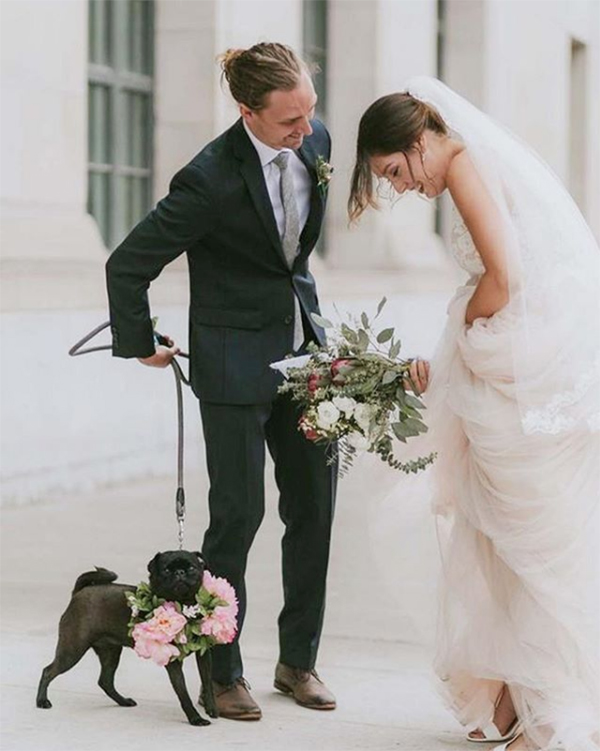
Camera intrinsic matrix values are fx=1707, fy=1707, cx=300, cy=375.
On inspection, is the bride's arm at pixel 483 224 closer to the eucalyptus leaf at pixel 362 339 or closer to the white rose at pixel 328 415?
the eucalyptus leaf at pixel 362 339

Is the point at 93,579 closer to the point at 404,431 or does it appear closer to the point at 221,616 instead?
the point at 221,616

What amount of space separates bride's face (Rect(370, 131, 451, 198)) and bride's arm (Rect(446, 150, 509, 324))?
0.04 m

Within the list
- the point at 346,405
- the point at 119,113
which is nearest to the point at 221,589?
the point at 346,405

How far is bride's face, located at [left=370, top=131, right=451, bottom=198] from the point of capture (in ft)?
15.7

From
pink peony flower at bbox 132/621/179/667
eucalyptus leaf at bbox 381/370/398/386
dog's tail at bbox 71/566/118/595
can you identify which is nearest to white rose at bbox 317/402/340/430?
eucalyptus leaf at bbox 381/370/398/386

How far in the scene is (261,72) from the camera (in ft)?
16.5

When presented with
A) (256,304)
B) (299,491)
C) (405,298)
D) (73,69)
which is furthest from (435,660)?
Result: (405,298)

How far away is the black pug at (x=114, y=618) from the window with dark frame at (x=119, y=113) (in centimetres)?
697

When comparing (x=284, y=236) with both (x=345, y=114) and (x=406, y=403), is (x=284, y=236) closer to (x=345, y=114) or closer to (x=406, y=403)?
(x=406, y=403)

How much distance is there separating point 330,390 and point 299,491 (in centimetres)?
63

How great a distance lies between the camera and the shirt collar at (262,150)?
17.3 ft

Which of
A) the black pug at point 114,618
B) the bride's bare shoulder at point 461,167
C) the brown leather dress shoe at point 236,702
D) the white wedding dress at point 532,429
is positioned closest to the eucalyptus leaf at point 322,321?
the white wedding dress at point 532,429

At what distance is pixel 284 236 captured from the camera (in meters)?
5.35

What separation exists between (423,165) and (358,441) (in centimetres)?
81
